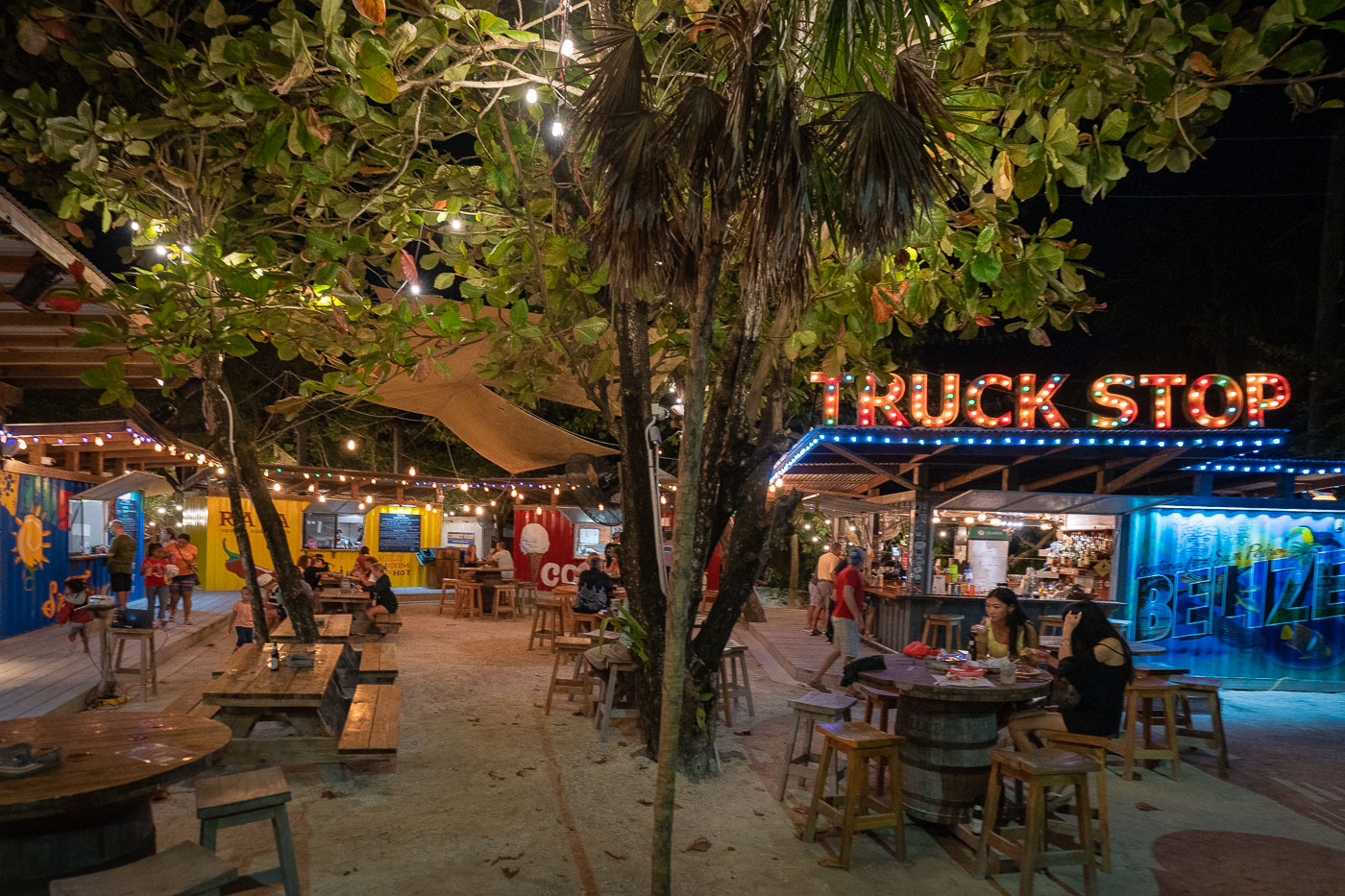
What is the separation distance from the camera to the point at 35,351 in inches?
328

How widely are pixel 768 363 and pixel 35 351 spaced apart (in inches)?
303

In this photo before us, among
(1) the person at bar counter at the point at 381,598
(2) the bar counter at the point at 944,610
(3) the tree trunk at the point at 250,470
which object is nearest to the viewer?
(3) the tree trunk at the point at 250,470

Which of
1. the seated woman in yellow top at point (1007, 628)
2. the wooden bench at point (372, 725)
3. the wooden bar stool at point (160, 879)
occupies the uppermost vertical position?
the seated woman in yellow top at point (1007, 628)

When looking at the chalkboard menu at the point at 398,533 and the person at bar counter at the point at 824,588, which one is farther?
the chalkboard menu at the point at 398,533

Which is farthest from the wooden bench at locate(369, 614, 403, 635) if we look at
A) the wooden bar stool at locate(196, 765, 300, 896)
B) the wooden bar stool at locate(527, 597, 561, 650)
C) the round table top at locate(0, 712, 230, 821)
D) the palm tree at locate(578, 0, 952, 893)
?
the palm tree at locate(578, 0, 952, 893)

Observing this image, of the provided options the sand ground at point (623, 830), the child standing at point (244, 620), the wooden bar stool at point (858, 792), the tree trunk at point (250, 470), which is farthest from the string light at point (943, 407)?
the child standing at point (244, 620)

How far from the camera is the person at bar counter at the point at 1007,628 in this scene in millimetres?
6309

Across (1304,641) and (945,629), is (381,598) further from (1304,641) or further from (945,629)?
(1304,641)

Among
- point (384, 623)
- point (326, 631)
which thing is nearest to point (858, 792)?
point (326, 631)

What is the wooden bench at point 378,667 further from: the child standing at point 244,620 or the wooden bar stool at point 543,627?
the wooden bar stool at point 543,627

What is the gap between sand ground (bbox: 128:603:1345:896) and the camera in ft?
14.7

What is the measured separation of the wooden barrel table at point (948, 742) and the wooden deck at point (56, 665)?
6895 millimetres

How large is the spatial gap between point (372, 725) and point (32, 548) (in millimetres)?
9632

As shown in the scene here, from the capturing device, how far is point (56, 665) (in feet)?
30.5
